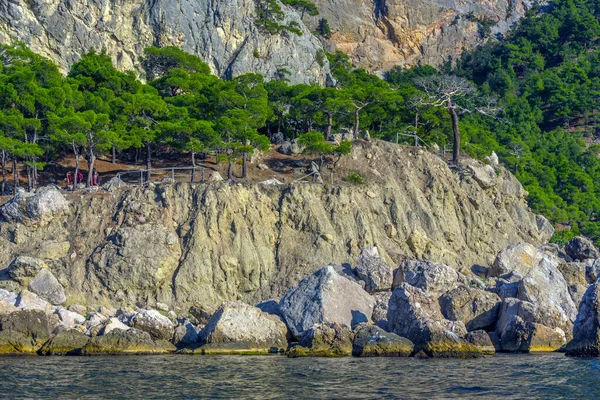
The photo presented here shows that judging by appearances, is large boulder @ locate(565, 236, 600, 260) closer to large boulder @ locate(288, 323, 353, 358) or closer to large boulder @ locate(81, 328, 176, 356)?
large boulder @ locate(288, 323, 353, 358)

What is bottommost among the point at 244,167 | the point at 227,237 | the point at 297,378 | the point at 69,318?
the point at 297,378

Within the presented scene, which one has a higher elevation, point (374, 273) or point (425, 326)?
point (374, 273)

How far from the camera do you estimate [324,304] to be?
3622cm

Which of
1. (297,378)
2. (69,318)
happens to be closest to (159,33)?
(69,318)

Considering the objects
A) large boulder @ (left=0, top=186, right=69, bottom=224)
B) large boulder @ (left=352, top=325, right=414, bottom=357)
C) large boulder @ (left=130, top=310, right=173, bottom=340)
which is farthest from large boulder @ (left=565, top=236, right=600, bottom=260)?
large boulder @ (left=0, top=186, right=69, bottom=224)

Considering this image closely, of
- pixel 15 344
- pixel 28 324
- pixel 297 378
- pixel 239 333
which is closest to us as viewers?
pixel 297 378

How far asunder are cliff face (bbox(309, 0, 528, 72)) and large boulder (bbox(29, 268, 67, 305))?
272 ft

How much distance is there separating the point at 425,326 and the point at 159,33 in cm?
5800

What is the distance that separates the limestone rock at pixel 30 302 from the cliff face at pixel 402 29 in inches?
3409

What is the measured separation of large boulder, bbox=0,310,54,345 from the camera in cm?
3441

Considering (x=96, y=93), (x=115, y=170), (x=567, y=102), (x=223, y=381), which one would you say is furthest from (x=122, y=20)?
(x=223, y=381)

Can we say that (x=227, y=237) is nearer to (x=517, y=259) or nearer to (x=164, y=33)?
(x=517, y=259)

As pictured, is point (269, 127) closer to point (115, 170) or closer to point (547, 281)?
point (115, 170)

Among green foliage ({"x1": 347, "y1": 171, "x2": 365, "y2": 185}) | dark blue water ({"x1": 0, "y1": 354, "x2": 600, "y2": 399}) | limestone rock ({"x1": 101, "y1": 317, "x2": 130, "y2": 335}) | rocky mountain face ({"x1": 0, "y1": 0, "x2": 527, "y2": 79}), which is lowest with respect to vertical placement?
dark blue water ({"x1": 0, "y1": 354, "x2": 600, "y2": 399})
